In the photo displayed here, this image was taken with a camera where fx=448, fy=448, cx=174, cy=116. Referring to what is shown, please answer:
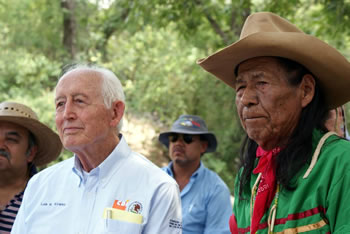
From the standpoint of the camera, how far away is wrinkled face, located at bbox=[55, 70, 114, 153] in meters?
2.61

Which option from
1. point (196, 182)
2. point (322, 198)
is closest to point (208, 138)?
point (196, 182)

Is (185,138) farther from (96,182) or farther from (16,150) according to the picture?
(96,182)

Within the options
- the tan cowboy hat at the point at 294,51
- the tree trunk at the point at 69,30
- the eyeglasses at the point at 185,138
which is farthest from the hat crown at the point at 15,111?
the tree trunk at the point at 69,30

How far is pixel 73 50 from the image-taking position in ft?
38.4

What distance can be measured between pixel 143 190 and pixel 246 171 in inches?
23.3

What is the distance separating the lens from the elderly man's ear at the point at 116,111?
9.06 ft

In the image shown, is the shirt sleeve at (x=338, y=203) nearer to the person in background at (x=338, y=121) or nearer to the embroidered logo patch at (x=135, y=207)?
the embroidered logo patch at (x=135, y=207)

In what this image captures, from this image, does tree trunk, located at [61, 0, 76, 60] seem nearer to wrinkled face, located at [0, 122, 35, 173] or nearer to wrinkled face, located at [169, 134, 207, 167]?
wrinkled face, located at [169, 134, 207, 167]

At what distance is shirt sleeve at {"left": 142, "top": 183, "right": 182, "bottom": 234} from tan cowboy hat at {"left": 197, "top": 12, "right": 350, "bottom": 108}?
81 cm

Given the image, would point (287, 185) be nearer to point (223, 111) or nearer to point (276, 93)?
point (276, 93)

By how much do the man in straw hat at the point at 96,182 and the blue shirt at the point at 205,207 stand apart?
5.85 ft

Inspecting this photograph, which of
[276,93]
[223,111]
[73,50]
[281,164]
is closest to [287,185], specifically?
[281,164]

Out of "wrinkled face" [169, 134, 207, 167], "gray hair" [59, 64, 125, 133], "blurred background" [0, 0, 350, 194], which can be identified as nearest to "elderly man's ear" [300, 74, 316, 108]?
"gray hair" [59, 64, 125, 133]

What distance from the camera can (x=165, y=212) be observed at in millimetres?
2467
